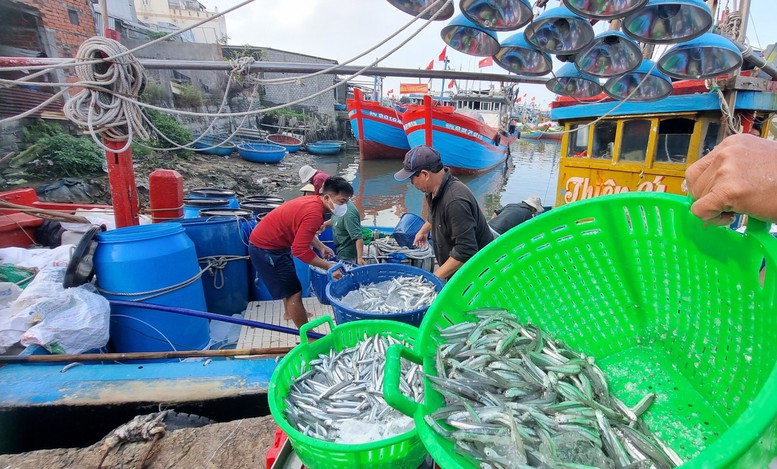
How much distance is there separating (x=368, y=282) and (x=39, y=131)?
17.2 meters

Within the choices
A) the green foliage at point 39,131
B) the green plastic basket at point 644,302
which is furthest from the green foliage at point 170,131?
the green plastic basket at point 644,302

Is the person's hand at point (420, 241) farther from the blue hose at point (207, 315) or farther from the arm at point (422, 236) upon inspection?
the blue hose at point (207, 315)

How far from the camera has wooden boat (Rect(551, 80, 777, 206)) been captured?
5.33 m

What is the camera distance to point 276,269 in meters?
4.67

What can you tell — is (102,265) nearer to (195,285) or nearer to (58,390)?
(195,285)

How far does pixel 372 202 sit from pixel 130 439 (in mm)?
16869

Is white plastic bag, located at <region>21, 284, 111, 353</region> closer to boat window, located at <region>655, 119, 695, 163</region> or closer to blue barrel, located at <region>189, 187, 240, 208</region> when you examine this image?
blue barrel, located at <region>189, 187, 240, 208</region>

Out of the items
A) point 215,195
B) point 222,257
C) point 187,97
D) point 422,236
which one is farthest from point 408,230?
point 187,97

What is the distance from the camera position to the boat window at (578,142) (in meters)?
7.54

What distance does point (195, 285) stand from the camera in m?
4.19

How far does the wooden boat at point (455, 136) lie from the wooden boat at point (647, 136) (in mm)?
12453

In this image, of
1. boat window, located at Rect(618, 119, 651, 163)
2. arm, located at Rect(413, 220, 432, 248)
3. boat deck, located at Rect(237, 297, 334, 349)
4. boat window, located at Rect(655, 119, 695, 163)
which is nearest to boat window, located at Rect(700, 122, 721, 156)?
boat window, located at Rect(655, 119, 695, 163)

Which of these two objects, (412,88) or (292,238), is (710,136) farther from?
(412,88)

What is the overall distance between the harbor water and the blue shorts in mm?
9023
